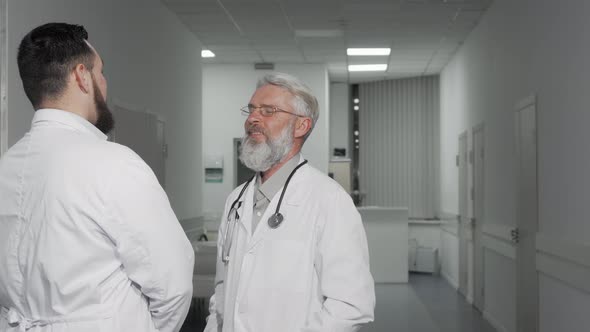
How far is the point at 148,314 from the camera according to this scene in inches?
60.1

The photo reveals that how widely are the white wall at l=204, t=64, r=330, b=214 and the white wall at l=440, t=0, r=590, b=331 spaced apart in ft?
8.94

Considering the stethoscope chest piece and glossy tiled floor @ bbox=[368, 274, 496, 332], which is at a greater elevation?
the stethoscope chest piece

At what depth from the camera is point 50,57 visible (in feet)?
4.85

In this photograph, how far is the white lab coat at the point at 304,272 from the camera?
6.13 ft

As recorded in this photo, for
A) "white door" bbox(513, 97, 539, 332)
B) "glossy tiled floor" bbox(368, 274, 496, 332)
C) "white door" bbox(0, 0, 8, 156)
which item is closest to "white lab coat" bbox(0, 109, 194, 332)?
"white door" bbox(0, 0, 8, 156)

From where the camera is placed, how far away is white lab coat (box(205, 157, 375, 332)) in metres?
1.87

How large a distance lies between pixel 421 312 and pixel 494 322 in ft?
2.82

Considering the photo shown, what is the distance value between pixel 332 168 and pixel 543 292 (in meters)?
5.85

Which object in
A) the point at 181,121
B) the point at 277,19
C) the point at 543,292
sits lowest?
the point at 543,292

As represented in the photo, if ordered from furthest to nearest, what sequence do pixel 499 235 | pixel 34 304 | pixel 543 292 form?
pixel 499 235
pixel 543 292
pixel 34 304

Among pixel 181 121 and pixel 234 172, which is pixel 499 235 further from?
pixel 234 172

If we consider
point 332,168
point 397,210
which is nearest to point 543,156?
point 397,210

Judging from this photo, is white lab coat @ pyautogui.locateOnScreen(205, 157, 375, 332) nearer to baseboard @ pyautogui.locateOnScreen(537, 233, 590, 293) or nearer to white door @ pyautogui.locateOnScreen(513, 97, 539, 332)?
baseboard @ pyautogui.locateOnScreen(537, 233, 590, 293)

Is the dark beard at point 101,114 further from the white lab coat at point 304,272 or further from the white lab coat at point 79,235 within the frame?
the white lab coat at point 304,272
